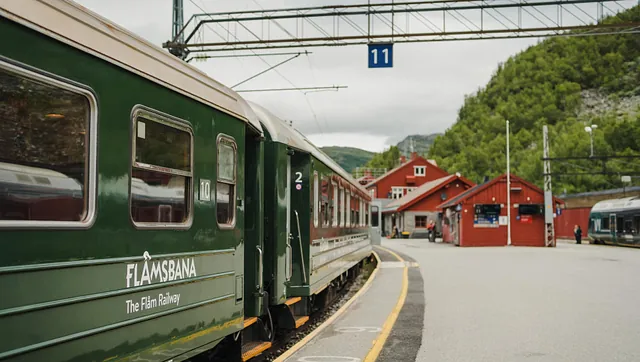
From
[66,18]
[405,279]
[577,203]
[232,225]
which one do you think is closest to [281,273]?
[232,225]

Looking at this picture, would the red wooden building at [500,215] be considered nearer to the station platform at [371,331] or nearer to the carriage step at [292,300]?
the station platform at [371,331]

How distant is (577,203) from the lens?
6156 cm

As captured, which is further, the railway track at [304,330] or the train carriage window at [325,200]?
the train carriage window at [325,200]

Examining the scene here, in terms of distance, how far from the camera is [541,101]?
137375 millimetres

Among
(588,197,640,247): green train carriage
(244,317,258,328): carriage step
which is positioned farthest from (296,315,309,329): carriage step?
(588,197,640,247): green train carriage

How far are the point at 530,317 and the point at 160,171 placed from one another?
840 centimetres

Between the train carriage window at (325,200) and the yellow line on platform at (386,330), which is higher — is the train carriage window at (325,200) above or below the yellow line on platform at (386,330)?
above

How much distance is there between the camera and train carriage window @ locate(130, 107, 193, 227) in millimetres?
5012

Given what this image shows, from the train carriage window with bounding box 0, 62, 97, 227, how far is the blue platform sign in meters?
14.0

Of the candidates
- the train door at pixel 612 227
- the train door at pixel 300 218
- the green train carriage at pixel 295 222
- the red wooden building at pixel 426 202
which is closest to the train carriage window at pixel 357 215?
the green train carriage at pixel 295 222

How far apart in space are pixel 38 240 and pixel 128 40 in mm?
1768

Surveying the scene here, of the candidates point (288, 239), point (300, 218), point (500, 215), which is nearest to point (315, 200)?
point (300, 218)

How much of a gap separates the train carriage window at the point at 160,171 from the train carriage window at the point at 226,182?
2.41ft

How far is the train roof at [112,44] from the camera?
3898 mm
